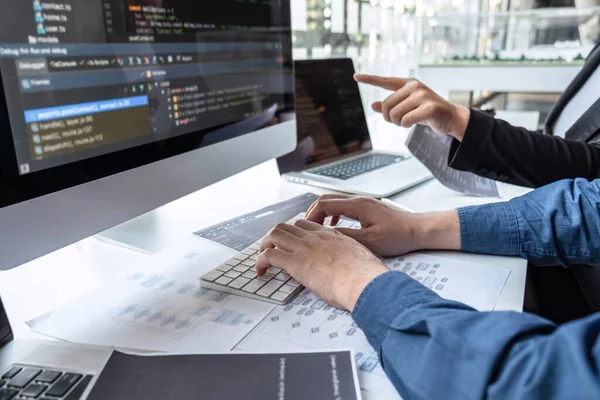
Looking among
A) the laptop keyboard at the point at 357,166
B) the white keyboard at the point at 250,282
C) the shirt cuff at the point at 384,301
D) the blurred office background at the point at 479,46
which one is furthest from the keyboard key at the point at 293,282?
the blurred office background at the point at 479,46

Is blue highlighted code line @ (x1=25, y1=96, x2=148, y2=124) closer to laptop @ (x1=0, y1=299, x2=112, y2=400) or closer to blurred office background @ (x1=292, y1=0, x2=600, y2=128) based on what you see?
laptop @ (x1=0, y1=299, x2=112, y2=400)

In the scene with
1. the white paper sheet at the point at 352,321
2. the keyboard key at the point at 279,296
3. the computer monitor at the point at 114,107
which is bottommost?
the white paper sheet at the point at 352,321

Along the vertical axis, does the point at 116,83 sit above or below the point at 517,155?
above

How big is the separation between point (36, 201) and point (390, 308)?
0.36 m

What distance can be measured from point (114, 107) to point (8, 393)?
0.32 m

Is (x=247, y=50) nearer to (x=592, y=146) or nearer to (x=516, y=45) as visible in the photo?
(x=592, y=146)

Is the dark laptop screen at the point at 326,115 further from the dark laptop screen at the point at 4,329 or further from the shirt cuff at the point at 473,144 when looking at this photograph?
the dark laptop screen at the point at 4,329

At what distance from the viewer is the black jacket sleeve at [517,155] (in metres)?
0.92

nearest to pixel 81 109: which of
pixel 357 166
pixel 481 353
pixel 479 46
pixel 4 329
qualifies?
pixel 4 329

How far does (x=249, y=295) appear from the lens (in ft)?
1.73

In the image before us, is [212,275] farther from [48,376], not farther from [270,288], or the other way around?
[48,376]

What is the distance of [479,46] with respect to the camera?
2.69 m

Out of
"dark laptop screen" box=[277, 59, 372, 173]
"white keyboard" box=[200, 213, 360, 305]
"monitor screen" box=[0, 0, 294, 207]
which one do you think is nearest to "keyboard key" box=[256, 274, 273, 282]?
"white keyboard" box=[200, 213, 360, 305]

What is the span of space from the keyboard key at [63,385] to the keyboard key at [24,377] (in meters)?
0.02
